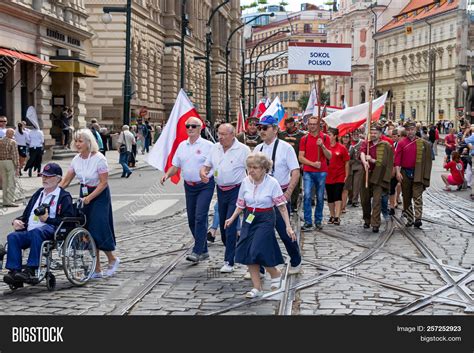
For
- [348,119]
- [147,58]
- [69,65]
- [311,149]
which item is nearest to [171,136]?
[311,149]

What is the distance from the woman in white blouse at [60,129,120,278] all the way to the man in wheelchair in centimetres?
36

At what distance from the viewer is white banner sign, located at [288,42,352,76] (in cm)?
2000

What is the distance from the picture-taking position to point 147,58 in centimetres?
5266

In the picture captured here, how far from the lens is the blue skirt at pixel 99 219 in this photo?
9508mm

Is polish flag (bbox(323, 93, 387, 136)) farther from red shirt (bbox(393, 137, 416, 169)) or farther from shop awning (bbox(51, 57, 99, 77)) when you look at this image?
shop awning (bbox(51, 57, 99, 77))

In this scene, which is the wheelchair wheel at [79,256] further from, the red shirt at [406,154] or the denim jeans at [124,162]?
the denim jeans at [124,162]

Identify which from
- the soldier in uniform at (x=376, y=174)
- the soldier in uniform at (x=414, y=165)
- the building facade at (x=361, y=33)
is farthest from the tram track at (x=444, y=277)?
the building facade at (x=361, y=33)

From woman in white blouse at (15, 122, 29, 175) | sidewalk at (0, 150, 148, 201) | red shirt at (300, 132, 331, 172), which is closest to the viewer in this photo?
red shirt at (300, 132, 331, 172)

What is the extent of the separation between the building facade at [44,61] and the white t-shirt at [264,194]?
19.8 meters

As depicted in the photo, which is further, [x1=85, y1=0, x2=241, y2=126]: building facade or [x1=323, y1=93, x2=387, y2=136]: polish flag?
[x1=85, y1=0, x2=241, y2=126]: building facade

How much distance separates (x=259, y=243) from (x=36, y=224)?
2.28 metres

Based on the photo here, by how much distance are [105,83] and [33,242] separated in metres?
39.8

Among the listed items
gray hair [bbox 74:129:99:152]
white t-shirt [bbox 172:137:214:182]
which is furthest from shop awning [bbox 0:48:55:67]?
gray hair [bbox 74:129:99:152]

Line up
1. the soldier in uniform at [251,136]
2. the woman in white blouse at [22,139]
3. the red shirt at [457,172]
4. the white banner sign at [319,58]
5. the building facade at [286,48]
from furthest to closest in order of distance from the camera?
the building facade at [286,48], the woman in white blouse at [22,139], the red shirt at [457,172], the white banner sign at [319,58], the soldier in uniform at [251,136]
